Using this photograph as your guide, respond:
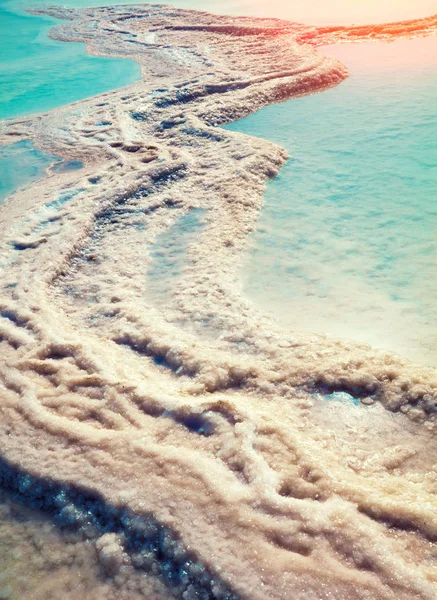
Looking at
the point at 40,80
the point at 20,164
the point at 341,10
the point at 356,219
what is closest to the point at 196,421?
the point at 356,219

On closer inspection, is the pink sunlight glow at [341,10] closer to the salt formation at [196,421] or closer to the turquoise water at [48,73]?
the turquoise water at [48,73]

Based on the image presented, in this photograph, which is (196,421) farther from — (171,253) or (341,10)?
(341,10)

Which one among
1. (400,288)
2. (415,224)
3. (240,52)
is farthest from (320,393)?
(240,52)

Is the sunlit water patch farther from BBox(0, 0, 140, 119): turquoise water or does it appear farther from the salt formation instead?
BBox(0, 0, 140, 119): turquoise water

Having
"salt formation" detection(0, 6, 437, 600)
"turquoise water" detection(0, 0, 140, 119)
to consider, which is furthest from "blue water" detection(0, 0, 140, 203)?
"salt formation" detection(0, 6, 437, 600)

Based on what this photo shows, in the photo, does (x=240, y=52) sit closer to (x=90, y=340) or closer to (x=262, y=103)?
(x=262, y=103)

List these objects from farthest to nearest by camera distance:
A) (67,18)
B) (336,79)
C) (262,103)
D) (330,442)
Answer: (67,18)
(336,79)
(262,103)
(330,442)
